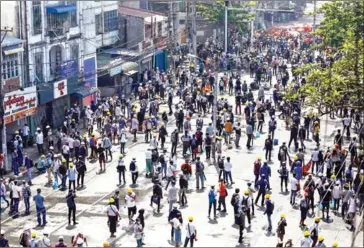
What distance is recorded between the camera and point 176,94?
46.3 m

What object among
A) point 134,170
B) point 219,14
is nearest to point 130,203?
point 134,170

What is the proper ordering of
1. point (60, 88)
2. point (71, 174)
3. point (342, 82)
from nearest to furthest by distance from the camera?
point (71, 174) < point (342, 82) < point (60, 88)

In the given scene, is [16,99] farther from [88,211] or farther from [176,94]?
[176,94]

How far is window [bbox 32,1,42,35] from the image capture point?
37016mm

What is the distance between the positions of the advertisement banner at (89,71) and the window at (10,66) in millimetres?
7355

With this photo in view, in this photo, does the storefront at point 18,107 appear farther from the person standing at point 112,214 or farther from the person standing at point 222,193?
the person standing at point 222,193

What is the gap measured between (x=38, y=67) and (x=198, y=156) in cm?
1013

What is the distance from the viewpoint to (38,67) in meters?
37.9

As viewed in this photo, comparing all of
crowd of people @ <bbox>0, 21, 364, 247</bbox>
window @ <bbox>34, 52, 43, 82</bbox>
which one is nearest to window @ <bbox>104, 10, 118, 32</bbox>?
crowd of people @ <bbox>0, 21, 364, 247</bbox>

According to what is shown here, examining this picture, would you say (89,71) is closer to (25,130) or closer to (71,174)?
(25,130)

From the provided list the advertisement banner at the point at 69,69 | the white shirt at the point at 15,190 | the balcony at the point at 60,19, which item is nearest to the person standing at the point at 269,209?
the white shirt at the point at 15,190

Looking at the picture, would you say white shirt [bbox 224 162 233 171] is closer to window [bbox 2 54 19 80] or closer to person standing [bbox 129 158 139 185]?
person standing [bbox 129 158 139 185]

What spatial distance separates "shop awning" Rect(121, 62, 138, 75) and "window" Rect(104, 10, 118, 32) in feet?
8.04

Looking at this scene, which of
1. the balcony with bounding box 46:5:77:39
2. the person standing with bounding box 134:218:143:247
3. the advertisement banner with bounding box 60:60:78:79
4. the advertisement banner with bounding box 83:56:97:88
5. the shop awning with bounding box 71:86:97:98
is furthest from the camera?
the advertisement banner with bounding box 83:56:97:88
